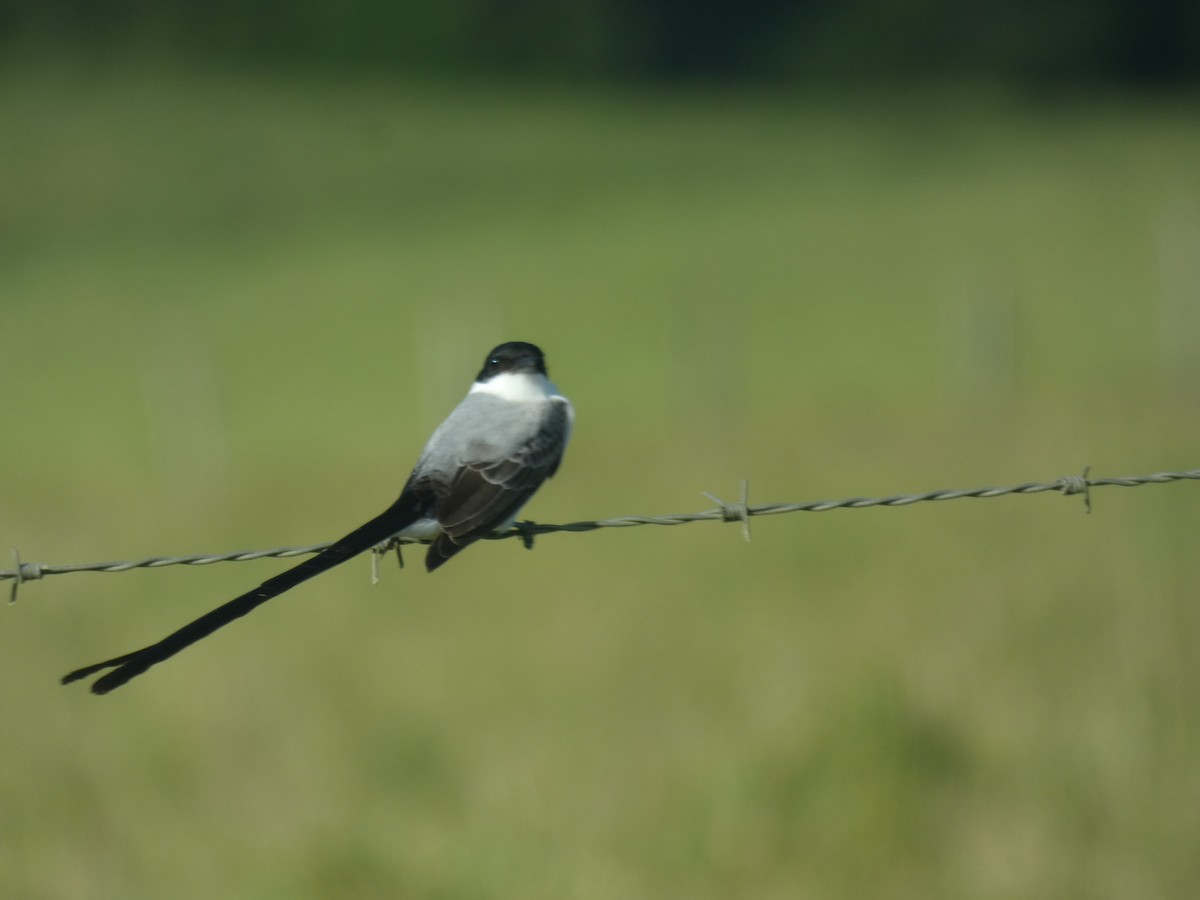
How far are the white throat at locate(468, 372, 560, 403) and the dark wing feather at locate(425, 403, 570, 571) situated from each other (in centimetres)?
28

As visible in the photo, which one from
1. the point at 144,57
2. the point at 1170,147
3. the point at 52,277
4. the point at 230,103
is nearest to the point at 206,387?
the point at 52,277

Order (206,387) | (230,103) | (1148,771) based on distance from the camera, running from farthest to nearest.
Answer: (230,103)
(206,387)
(1148,771)

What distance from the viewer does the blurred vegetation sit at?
238 ft

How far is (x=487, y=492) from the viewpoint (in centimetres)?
469

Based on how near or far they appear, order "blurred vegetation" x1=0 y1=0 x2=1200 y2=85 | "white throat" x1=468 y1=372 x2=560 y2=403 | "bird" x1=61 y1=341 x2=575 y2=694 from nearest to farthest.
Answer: "bird" x1=61 y1=341 x2=575 y2=694 < "white throat" x1=468 y1=372 x2=560 y2=403 < "blurred vegetation" x1=0 y1=0 x2=1200 y2=85

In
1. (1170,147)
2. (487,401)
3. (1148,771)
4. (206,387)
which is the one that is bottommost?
(1148,771)

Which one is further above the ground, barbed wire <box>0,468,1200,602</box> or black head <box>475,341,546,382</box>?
black head <box>475,341,546,382</box>

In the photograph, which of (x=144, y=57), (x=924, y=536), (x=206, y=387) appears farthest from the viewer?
(x=144, y=57)

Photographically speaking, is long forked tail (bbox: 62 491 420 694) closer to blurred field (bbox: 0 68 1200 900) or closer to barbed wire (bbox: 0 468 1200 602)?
barbed wire (bbox: 0 468 1200 602)

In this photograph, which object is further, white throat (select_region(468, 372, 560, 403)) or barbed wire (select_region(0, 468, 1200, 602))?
white throat (select_region(468, 372, 560, 403))

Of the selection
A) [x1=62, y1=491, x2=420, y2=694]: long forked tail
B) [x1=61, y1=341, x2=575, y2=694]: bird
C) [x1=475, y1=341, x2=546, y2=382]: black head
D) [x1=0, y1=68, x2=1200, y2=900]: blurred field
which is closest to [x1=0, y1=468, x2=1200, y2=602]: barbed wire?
[x1=62, y1=491, x2=420, y2=694]: long forked tail

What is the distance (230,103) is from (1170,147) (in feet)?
134

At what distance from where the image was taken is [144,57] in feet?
235

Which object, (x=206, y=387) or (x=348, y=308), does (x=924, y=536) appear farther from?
(x=348, y=308)
